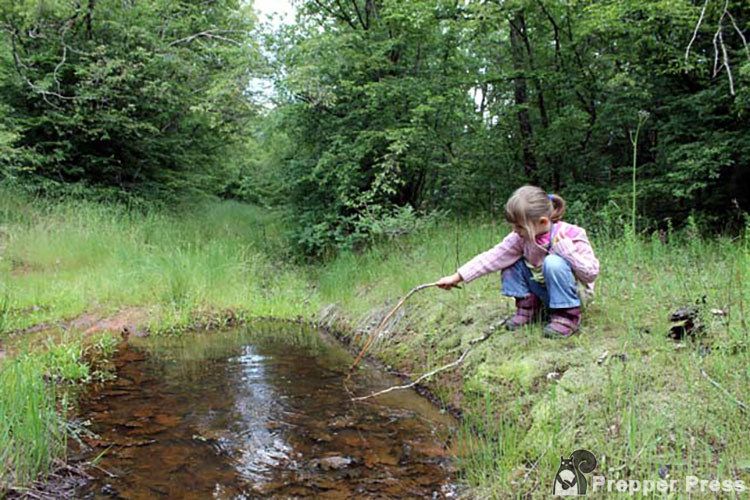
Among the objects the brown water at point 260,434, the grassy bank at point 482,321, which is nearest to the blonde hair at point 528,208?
the grassy bank at point 482,321

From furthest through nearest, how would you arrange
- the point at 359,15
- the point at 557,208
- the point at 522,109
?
1. the point at 522,109
2. the point at 359,15
3. the point at 557,208

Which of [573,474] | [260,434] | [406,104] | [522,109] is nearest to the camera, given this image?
[573,474]

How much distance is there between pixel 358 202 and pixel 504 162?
3358mm

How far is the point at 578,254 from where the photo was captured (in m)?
3.16

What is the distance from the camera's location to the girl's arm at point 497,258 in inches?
130

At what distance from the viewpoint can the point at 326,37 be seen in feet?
26.0

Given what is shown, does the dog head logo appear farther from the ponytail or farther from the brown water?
the ponytail

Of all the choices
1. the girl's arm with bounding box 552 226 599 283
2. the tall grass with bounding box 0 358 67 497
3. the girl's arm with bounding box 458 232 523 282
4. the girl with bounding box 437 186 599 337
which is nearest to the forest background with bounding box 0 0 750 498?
the tall grass with bounding box 0 358 67 497

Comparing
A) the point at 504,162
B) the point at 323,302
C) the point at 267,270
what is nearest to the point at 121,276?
the point at 267,270

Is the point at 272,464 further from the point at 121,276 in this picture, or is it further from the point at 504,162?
the point at 504,162

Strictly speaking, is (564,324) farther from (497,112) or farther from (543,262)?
(497,112)

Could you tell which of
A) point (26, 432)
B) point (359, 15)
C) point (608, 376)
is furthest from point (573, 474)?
point (359, 15)

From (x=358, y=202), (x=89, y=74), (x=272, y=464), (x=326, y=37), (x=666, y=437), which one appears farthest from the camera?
(x=89, y=74)

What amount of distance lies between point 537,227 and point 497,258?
0.36 m
